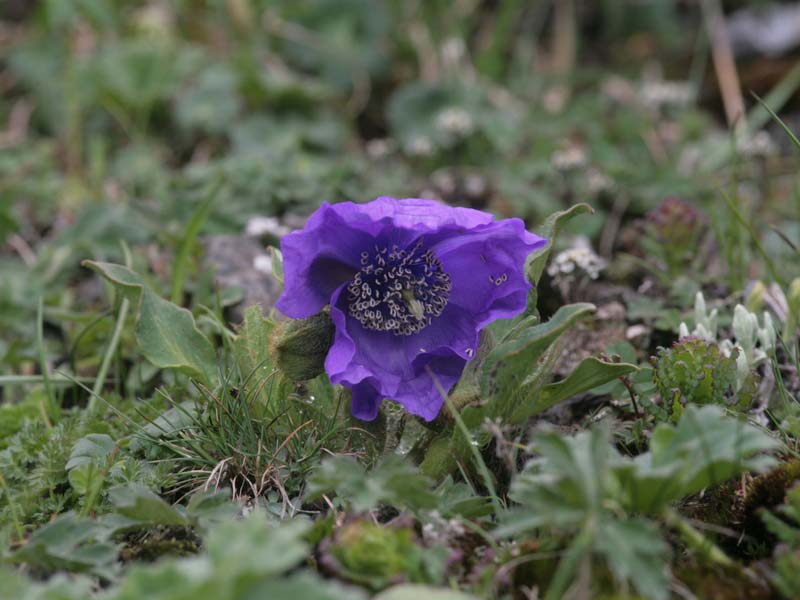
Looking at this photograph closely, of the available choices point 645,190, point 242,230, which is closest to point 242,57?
point 242,230

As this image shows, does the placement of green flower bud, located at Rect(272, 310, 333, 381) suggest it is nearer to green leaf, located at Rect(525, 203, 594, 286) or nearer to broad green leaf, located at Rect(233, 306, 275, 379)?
broad green leaf, located at Rect(233, 306, 275, 379)

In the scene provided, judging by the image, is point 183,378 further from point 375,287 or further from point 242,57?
point 242,57

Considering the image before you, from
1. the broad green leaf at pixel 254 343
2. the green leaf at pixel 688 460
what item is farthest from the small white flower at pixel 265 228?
the green leaf at pixel 688 460

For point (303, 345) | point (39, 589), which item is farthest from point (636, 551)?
point (39, 589)

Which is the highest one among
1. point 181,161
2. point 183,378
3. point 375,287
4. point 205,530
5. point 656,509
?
point 375,287

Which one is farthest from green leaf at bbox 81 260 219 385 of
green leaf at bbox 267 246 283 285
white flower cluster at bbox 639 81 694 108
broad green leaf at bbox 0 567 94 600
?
white flower cluster at bbox 639 81 694 108

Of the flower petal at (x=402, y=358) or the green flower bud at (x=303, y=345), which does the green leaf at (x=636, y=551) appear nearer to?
the flower petal at (x=402, y=358)
